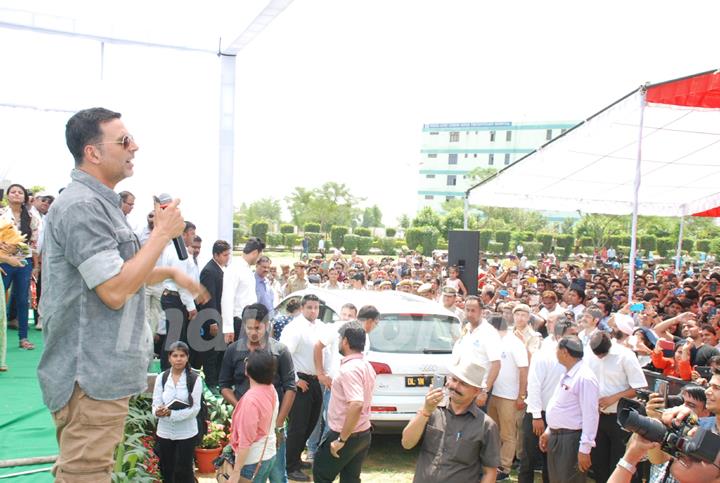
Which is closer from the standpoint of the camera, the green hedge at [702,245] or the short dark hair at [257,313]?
the short dark hair at [257,313]

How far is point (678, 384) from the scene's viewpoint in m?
6.14

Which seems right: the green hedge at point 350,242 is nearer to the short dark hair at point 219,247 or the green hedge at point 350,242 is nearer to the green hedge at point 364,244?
the green hedge at point 364,244

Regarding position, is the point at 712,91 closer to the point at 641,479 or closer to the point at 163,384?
the point at 641,479

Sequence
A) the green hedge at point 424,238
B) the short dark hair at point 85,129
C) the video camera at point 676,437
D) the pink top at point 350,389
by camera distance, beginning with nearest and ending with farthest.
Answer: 1. the short dark hair at point 85,129
2. the video camera at point 676,437
3. the pink top at point 350,389
4. the green hedge at point 424,238

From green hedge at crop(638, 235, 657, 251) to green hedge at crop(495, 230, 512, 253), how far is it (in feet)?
36.0

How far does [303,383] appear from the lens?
6414 mm

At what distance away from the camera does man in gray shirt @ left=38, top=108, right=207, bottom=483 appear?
2061mm

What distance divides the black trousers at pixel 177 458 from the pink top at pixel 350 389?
128 cm

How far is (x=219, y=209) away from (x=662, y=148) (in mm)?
9276

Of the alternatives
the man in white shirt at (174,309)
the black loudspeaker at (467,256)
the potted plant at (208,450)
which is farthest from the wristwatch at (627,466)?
the black loudspeaker at (467,256)

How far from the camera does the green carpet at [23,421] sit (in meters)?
4.26

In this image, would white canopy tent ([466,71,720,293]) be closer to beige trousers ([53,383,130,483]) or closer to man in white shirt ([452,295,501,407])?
man in white shirt ([452,295,501,407])

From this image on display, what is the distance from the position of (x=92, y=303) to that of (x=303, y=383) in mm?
4483

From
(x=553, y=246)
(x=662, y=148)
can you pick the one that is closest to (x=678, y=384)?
(x=662, y=148)
